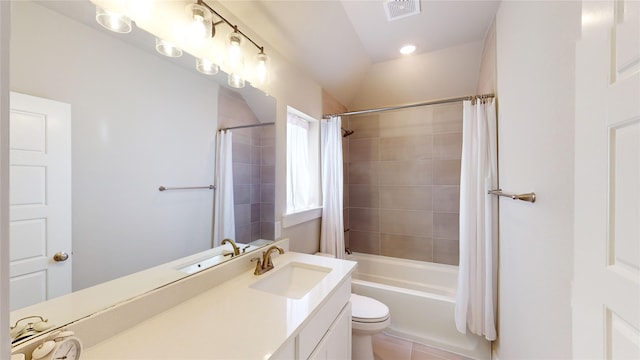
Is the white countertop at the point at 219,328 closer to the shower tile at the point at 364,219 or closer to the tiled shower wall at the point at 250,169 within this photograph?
the tiled shower wall at the point at 250,169

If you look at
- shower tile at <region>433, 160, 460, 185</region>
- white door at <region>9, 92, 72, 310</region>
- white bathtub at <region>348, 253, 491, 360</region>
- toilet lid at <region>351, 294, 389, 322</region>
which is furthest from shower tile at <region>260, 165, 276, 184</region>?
shower tile at <region>433, 160, 460, 185</region>

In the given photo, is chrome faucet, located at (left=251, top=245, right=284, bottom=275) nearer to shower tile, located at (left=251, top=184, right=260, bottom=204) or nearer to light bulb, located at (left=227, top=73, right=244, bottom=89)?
shower tile, located at (left=251, top=184, right=260, bottom=204)

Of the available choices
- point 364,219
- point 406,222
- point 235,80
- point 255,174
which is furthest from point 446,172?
point 235,80

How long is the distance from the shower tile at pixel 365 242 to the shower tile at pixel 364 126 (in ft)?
4.29

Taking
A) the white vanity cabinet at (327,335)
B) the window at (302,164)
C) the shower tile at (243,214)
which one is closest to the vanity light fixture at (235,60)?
the window at (302,164)

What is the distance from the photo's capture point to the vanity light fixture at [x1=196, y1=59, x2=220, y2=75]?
1.17m

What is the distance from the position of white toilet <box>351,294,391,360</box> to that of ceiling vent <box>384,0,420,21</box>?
2.26 metres

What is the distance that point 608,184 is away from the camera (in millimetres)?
488

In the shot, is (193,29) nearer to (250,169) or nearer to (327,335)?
(250,169)

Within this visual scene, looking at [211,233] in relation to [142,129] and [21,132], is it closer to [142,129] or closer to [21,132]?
[142,129]

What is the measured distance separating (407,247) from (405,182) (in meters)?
0.81

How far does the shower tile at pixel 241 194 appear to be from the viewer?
4.71 feet

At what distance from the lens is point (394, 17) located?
5.98 ft

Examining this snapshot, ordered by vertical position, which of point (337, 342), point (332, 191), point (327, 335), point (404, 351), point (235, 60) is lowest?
point (404, 351)
